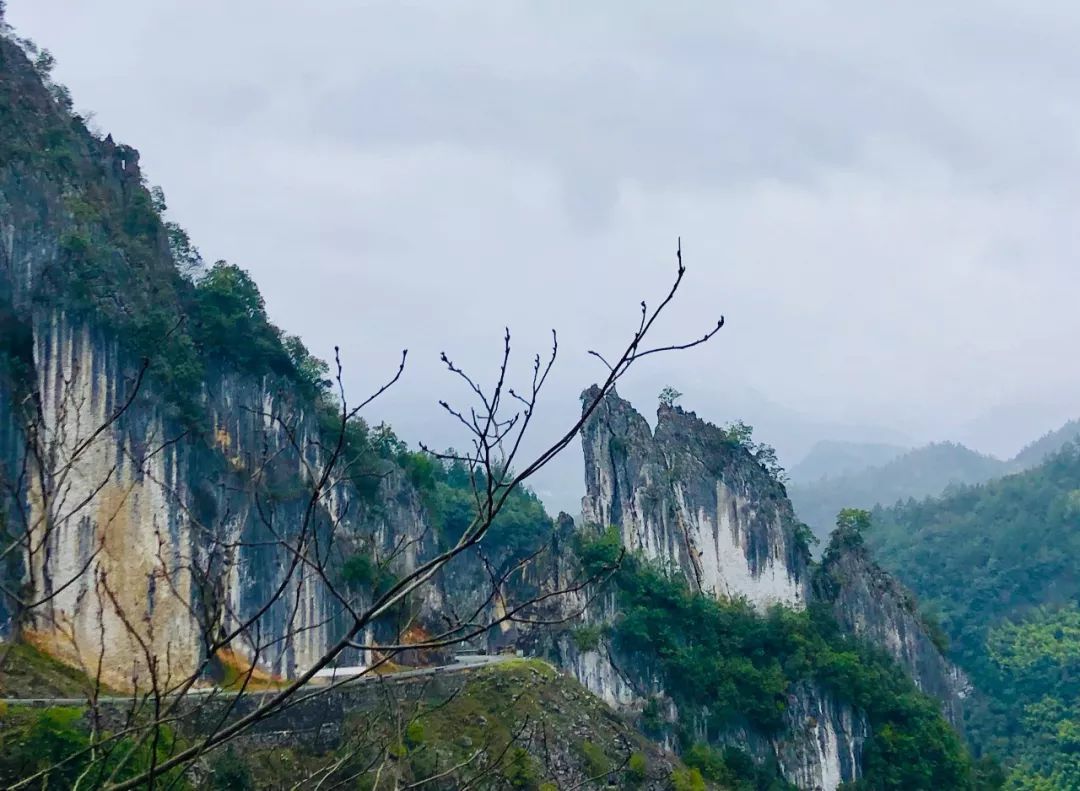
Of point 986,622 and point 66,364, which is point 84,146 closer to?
point 66,364

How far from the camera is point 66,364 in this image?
24.3 metres

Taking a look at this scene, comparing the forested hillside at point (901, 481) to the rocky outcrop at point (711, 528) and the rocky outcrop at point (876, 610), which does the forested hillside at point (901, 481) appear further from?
the rocky outcrop at point (711, 528)

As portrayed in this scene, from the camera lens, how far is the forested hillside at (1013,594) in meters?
39.8

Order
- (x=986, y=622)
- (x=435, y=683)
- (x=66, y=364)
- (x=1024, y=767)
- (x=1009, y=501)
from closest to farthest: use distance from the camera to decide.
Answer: (x=435, y=683) < (x=66, y=364) < (x=1024, y=767) < (x=986, y=622) < (x=1009, y=501)

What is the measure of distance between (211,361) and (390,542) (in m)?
7.13

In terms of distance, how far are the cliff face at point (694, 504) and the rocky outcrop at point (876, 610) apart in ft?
3.66

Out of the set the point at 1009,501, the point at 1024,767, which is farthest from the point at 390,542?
the point at 1009,501

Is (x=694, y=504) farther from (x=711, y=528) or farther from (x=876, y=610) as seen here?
(x=876, y=610)

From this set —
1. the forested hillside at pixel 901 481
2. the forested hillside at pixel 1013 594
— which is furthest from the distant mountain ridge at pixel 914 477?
the forested hillside at pixel 1013 594

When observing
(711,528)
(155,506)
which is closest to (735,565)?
(711,528)

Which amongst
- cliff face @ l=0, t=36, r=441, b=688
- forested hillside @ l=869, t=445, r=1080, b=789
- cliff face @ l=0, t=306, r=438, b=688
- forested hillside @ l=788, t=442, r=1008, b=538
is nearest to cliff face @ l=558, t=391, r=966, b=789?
forested hillside @ l=869, t=445, r=1080, b=789

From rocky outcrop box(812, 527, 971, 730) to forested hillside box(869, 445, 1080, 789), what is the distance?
3.84 metres

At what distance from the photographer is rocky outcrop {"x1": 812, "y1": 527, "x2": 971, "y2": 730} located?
119 feet

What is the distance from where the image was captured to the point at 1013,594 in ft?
167
